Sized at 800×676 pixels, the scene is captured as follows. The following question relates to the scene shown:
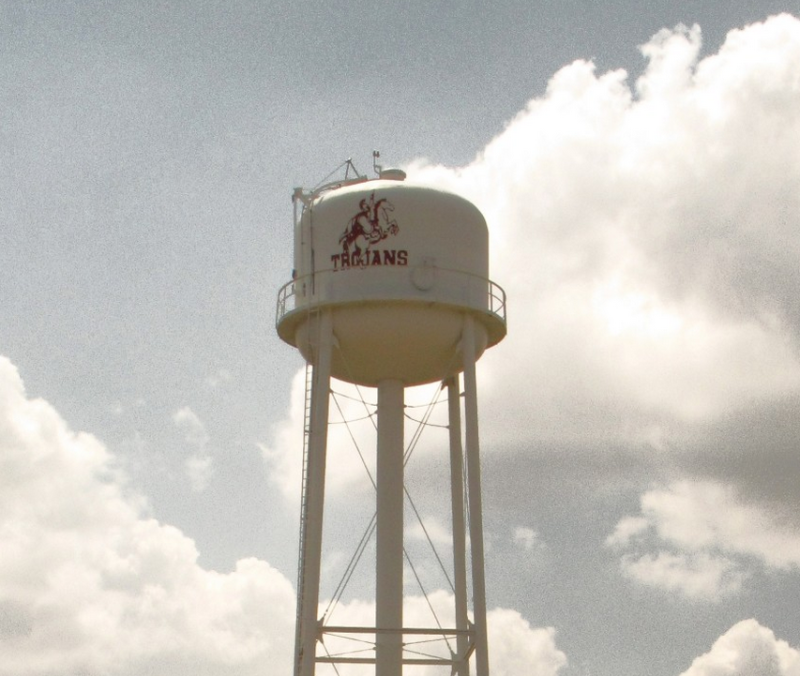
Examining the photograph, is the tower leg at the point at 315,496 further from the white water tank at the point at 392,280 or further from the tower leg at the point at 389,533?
the tower leg at the point at 389,533

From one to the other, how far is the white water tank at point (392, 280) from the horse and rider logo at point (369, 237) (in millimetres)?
19

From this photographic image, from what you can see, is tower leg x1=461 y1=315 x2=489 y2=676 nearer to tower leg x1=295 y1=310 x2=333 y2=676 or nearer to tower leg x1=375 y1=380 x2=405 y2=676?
tower leg x1=375 y1=380 x2=405 y2=676

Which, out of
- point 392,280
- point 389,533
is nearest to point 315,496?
point 389,533

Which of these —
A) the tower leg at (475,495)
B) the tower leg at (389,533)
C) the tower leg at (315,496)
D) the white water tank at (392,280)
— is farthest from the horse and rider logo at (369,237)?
the tower leg at (389,533)

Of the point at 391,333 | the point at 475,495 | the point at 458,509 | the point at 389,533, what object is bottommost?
the point at 389,533

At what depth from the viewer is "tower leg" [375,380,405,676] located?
24.0 meters

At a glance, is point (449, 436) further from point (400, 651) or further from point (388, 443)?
point (400, 651)

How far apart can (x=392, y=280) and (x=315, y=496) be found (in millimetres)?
4336

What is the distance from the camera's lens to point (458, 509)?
2536 cm

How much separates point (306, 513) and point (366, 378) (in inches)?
135


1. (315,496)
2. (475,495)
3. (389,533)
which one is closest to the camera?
(475,495)

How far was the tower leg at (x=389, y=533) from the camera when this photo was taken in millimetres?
24016

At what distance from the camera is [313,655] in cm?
2242

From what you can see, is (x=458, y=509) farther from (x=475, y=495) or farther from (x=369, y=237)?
Result: (x=369, y=237)
